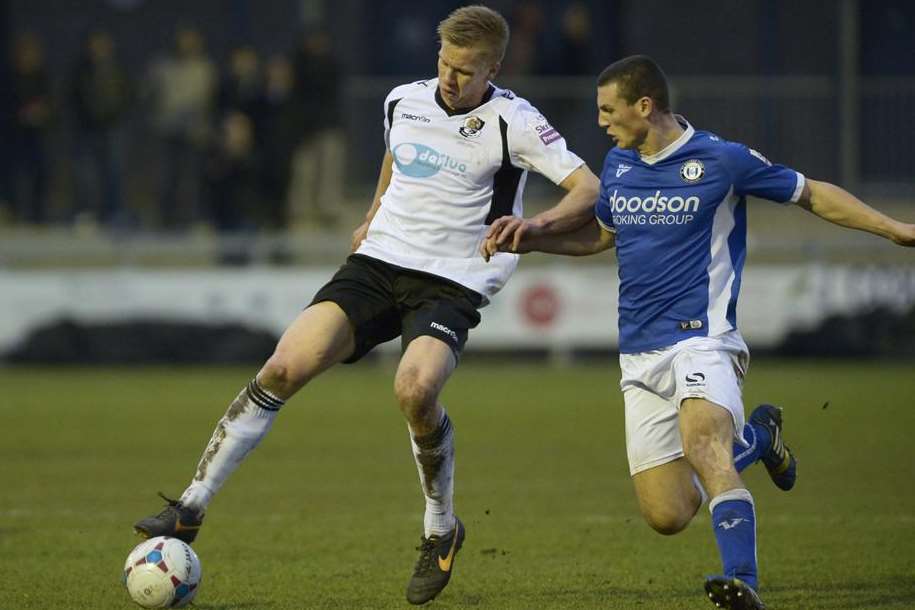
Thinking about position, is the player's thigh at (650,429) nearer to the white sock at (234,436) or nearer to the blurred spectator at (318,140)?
the white sock at (234,436)

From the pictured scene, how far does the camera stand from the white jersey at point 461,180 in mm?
6828

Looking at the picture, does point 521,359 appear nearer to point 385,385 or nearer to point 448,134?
point 385,385

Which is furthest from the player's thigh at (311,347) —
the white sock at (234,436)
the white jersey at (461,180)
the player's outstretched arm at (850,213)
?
the player's outstretched arm at (850,213)

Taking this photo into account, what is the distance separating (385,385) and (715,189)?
10.7 m

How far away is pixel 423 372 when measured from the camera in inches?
255

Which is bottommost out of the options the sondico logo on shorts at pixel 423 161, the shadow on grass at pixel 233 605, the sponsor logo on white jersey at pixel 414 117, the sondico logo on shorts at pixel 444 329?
the shadow on grass at pixel 233 605

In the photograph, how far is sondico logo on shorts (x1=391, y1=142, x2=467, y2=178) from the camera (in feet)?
22.5

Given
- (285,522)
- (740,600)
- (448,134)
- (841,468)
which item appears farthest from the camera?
(841,468)

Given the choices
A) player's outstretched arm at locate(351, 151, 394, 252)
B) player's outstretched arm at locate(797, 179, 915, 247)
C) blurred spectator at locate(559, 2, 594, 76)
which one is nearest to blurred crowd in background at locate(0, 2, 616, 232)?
blurred spectator at locate(559, 2, 594, 76)

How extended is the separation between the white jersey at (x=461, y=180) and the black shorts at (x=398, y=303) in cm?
5

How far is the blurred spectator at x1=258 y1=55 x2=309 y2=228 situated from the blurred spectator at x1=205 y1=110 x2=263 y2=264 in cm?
14

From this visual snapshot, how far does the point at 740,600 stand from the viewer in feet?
18.2

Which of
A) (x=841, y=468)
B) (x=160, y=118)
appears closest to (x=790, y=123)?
(x=160, y=118)

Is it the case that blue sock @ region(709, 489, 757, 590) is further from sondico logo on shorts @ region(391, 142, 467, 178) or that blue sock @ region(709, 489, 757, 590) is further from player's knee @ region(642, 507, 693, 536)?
sondico logo on shorts @ region(391, 142, 467, 178)
